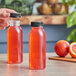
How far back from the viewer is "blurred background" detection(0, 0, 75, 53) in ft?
9.74

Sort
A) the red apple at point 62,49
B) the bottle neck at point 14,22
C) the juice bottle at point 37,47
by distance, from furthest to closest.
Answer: the red apple at point 62,49 → the bottle neck at point 14,22 → the juice bottle at point 37,47

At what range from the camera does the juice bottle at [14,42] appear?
4.14ft

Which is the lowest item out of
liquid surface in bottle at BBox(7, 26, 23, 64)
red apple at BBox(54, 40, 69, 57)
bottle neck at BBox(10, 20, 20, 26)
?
red apple at BBox(54, 40, 69, 57)

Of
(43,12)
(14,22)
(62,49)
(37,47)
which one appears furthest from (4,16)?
(43,12)

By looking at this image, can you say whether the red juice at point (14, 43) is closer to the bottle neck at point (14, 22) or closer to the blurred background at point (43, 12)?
the bottle neck at point (14, 22)

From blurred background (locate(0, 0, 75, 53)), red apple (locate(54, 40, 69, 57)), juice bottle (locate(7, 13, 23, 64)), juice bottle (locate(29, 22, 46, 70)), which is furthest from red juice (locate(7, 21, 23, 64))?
blurred background (locate(0, 0, 75, 53))

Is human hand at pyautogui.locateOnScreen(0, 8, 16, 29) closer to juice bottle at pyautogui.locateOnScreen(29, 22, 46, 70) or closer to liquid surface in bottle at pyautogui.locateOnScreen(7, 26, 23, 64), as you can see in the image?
liquid surface in bottle at pyautogui.locateOnScreen(7, 26, 23, 64)

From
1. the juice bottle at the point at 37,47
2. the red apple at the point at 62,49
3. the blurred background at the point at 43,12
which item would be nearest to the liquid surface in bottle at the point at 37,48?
the juice bottle at the point at 37,47

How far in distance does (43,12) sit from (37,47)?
6.35 ft

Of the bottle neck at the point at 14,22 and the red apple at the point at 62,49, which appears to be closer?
the bottle neck at the point at 14,22

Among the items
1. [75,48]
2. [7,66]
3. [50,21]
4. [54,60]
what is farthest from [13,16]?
[50,21]

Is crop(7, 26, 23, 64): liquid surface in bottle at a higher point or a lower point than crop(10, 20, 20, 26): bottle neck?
lower

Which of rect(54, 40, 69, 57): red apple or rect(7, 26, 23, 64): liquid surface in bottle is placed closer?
rect(7, 26, 23, 64): liquid surface in bottle

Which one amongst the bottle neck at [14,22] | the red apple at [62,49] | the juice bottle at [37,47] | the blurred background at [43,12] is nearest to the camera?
the juice bottle at [37,47]
